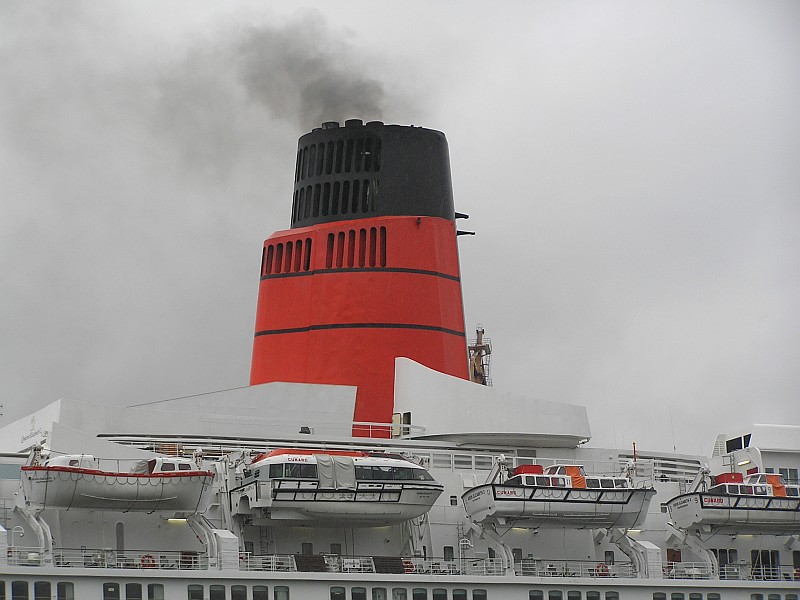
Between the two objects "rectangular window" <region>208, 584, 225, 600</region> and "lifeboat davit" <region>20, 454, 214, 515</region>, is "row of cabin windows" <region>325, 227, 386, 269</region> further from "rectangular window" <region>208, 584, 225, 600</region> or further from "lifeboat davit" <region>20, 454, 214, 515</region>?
"rectangular window" <region>208, 584, 225, 600</region>

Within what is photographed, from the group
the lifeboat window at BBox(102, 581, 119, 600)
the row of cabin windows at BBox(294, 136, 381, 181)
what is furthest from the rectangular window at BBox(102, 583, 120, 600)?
the row of cabin windows at BBox(294, 136, 381, 181)

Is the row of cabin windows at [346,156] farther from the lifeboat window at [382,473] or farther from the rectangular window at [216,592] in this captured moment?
the rectangular window at [216,592]

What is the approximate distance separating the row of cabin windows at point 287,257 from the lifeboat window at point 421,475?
11.2m

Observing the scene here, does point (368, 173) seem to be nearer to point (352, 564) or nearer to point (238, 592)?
point (352, 564)

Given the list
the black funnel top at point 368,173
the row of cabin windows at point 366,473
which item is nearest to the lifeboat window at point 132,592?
the row of cabin windows at point 366,473

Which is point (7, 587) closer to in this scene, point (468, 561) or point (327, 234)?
point (468, 561)

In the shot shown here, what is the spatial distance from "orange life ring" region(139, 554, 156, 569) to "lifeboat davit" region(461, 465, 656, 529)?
364 inches

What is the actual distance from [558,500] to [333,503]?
6.49 meters

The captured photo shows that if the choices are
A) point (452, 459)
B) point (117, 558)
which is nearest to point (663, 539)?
point (452, 459)

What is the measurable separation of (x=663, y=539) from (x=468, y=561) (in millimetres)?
7156

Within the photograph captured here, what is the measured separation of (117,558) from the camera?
39938 mm

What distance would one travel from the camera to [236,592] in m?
39.2

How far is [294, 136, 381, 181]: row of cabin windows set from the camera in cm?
5159

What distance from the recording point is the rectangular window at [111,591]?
37.9 m
